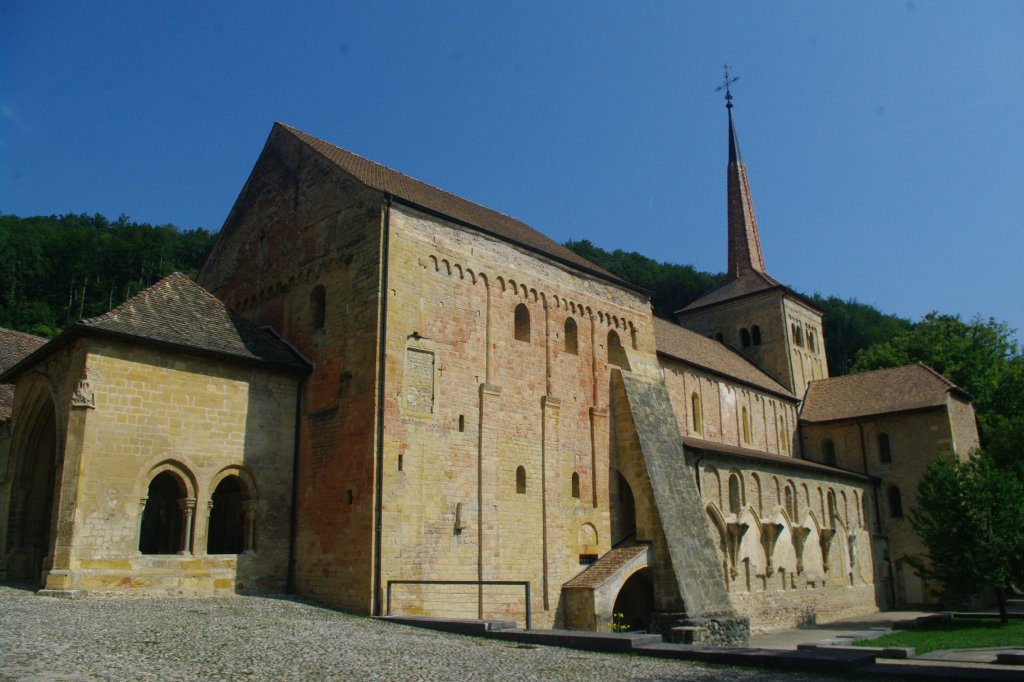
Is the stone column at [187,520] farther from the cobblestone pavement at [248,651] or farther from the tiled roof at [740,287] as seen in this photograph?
the tiled roof at [740,287]

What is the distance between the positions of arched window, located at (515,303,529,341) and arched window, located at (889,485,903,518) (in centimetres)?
2453

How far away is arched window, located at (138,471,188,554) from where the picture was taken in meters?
21.4

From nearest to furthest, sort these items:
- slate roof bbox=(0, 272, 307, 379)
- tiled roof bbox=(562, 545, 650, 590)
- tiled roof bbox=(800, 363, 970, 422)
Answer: slate roof bbox=(0, 272, 307, 379) < tiled roof bbox=(562, 545, 650, 590) < tiled roof bbox=(800, 363, 970, 422)

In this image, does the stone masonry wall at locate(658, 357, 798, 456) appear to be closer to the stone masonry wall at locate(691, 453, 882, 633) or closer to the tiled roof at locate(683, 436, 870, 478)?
the tiled roof at locate(683, 436, 870, 478)

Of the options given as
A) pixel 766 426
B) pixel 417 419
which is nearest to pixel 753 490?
pixel 766 426

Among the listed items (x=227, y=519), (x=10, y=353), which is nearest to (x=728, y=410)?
(x=227, y=519)

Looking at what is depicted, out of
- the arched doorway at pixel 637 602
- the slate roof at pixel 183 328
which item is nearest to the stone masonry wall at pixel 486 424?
the arched doorway at pixel 637 602

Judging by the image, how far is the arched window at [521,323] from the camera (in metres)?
23.3

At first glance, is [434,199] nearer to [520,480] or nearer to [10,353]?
[520,480]

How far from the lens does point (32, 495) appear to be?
66.9ft

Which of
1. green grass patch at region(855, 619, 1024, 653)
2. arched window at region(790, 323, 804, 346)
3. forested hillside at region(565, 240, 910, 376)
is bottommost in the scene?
green grass patch at region(855, 619, 1024, 653)

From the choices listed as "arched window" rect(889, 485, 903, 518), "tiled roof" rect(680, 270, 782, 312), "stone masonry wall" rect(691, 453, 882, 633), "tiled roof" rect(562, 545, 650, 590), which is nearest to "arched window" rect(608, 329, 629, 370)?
"stone masonry wall" rect(691, 453, 882, 633)

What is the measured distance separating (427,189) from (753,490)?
16.7 meters

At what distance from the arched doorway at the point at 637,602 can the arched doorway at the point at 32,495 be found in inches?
633
